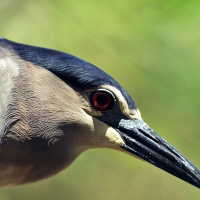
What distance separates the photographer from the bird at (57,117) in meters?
2.52

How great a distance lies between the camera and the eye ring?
2.56 metres

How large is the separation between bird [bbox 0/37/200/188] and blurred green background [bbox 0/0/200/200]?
27.0 inches

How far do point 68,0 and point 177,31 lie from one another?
71cm

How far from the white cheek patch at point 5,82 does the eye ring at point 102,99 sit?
0.30 m

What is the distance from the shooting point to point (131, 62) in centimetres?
369

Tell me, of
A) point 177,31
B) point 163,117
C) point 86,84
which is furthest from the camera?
point 163,117

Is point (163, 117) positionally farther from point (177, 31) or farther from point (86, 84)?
point (86, 84)

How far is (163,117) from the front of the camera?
3709mm

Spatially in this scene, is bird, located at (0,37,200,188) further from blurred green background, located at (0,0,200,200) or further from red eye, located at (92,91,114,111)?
blurred green background, located at (0,0,200,200)

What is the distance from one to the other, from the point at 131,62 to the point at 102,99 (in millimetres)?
1142

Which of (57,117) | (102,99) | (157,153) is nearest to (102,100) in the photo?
(102,99)

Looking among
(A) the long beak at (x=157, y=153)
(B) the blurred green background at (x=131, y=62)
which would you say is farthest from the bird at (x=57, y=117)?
(B) the blurred green background at (x=131, y=62)

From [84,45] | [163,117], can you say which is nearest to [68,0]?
[84,45]

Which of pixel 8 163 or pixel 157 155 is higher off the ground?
pixel 157 155
